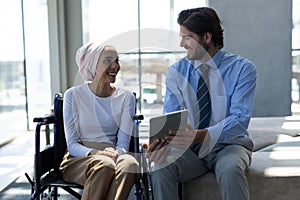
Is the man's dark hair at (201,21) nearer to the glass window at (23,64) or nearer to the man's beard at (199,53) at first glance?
the man's beard at (199,53)

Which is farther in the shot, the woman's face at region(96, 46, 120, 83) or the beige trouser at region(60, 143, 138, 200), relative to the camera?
the woman's face at region(96, 46, 120, 83)

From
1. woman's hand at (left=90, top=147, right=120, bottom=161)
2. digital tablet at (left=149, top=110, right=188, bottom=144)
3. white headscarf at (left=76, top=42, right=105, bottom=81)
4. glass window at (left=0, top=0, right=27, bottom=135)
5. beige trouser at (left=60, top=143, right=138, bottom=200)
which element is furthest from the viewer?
glass window at (left=0, top=0, right=27, bottom=135)

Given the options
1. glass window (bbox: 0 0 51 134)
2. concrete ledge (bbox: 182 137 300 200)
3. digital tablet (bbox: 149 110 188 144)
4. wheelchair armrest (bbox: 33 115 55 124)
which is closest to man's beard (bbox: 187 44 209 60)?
digital tablet (bbox: 149 110 188 144)

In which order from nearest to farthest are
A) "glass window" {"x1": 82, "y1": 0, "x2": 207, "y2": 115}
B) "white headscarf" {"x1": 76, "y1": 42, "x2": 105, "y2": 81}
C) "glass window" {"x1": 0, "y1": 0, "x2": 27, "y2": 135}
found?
"white headscarf" {"x1": 76, "y1": 42, "x2": 105, "y2": 81} → "glass window" {"x1": 0, "y1": 0, "x2": 27, "y2": 135} → "glass window" {"x1": 82, "y1": 0, "x2": 207, "y2": 115}

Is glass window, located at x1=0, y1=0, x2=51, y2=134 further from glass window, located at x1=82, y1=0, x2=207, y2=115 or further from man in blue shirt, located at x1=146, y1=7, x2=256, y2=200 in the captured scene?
man in blue shirt, located at x1=146, y1=7, x2=256, y2=200

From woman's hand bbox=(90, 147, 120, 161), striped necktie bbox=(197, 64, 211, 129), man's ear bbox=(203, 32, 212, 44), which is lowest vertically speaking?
woman's hand bbox=(90, 147, 120, 161)

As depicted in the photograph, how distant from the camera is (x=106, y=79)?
2.24 metres

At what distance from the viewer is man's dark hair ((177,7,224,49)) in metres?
2.11

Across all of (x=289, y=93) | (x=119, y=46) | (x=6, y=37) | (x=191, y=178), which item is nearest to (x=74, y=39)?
(x=6, y=37)

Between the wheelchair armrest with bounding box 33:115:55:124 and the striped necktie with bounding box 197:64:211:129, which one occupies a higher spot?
the striped necktie with bounding box 197:64:211:129

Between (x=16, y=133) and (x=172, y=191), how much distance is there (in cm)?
420

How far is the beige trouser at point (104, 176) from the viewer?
194 centimetres

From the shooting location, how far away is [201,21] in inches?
83.2

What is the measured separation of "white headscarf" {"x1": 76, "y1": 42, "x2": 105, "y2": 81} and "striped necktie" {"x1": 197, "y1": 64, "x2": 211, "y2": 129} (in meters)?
0.57
